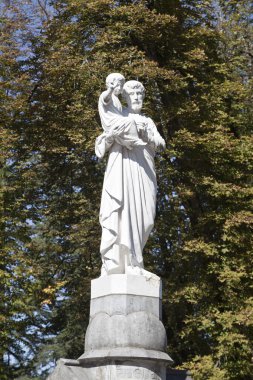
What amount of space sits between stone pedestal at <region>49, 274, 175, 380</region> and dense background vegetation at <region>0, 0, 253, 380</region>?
6699mm

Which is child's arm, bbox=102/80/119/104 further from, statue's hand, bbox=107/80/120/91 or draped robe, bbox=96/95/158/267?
draped robe, bbox=96/95/158/267

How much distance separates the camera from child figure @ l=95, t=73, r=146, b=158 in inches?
300

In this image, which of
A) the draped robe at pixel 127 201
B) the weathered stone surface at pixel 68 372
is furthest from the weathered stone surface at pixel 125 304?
the weathered stone surface at pixel 68 372

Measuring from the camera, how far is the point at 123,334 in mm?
6938

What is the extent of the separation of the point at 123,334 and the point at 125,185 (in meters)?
1.58

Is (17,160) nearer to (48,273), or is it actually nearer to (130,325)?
(48,273)

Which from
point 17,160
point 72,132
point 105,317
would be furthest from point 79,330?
point 105,317

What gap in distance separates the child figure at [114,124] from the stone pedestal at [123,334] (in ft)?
4.63

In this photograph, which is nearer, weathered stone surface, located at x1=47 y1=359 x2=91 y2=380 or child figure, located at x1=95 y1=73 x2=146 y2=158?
weathered stone surface, located at x1=47 y1=359 x2=91 y2=380

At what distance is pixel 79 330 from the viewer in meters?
20.6

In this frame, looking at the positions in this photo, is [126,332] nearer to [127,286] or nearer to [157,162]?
[127,286]

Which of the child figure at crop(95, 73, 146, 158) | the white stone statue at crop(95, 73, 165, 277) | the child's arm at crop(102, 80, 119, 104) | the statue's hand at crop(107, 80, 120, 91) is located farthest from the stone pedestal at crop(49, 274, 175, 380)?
the statue's hand at crop(107, 80, 120, 91)

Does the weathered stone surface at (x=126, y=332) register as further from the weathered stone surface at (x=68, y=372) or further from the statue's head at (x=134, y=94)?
the statue's head at (x=134, y=94)

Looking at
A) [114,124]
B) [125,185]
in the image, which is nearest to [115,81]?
[114,124]
